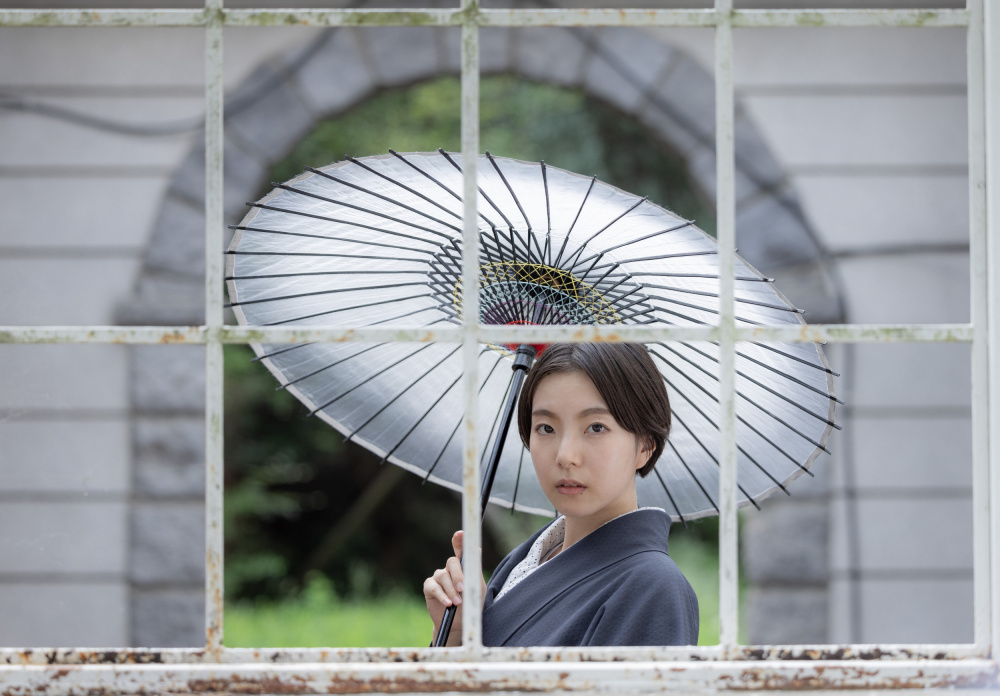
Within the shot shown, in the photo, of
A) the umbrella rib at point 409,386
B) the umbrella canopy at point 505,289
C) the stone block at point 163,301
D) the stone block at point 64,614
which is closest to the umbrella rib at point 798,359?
the umbrella canopy at point 505,289

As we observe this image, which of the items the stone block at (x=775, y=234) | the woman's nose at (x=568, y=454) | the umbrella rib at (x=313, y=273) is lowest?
the woman's nose at (x=568, y=454)

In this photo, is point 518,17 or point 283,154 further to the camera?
point 283,154

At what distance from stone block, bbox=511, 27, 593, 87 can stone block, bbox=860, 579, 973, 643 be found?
216 cm

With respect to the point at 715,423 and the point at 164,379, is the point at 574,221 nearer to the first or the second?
the point at 715,423

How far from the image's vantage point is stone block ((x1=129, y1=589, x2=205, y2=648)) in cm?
318

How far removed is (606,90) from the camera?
3.36 metres

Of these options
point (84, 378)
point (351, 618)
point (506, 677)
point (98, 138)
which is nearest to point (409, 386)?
point (506, 677)

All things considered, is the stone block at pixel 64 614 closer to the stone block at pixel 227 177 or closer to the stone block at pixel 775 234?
the stone block at pixel 227 177

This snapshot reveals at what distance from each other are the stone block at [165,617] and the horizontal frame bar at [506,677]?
2.30 metres

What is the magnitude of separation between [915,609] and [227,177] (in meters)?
2.95

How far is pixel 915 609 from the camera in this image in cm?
318

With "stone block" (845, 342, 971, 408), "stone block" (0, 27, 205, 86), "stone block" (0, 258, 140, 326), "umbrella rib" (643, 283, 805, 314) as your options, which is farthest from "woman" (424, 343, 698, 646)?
"stone block" (0, 27, 205, 86)

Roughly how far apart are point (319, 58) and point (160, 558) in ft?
6.21

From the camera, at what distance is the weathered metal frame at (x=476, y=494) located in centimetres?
102
